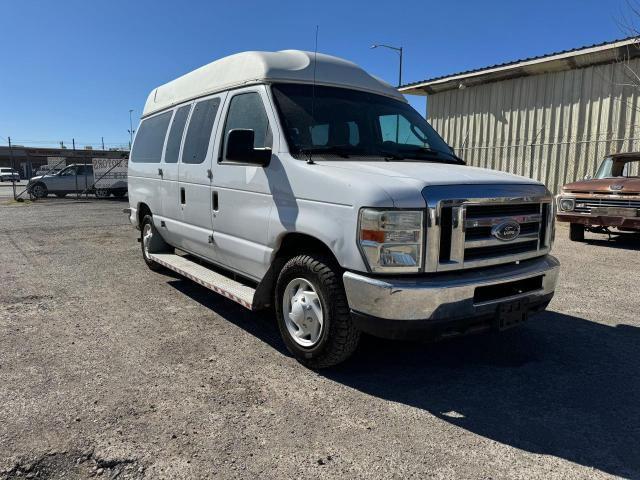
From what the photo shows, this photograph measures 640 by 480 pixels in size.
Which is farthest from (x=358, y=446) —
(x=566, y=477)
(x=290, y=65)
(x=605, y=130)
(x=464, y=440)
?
(x=605, y=130)

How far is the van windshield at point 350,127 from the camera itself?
13.3ft

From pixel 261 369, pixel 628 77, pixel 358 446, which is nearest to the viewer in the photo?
pixel 358 446

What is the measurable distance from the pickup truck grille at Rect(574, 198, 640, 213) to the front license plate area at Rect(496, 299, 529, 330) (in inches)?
261

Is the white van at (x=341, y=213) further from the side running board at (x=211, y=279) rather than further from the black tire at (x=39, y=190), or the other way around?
the black tire at (x=39, y=190)

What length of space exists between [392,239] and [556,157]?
509 inches

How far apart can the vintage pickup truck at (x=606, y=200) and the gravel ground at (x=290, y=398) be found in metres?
3.88

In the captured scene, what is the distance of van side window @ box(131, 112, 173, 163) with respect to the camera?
639 cm

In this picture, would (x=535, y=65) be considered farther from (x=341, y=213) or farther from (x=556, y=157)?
(x=341, y=213)

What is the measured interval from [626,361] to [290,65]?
3.77 metres

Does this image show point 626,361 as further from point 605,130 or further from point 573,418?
point 605,130

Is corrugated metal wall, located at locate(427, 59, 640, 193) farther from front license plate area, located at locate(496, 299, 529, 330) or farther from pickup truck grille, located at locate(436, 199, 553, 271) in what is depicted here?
front license plate area, located at locate(496, 299, 529, 330)

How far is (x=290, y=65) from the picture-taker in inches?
175

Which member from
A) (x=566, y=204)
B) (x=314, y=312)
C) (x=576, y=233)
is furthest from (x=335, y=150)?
(x=576, y=233)

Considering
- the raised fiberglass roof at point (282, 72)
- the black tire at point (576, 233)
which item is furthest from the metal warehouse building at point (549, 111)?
the raised fiberglass roof at point (282, 72)
